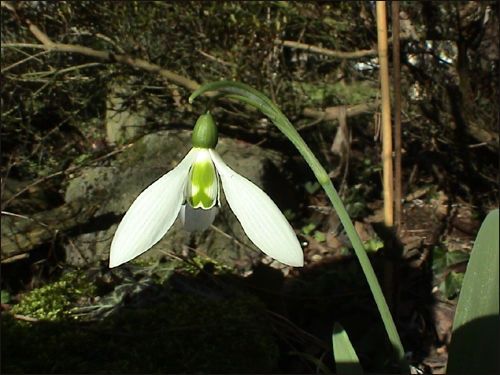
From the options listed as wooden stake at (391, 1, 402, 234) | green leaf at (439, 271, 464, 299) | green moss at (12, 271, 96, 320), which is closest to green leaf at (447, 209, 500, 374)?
wooden stake at (391, 1, 402, 234)

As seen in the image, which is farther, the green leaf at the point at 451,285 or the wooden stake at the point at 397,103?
the green leaf at the point at 451,285

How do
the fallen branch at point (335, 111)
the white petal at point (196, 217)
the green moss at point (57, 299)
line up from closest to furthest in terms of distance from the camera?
the white petal at point (196, 217)
the green moss at point (57, 299)
the fallen branch at point (335, 111)

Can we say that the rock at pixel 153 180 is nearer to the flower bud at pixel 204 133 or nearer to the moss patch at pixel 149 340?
the moss patch at pixel 149 340

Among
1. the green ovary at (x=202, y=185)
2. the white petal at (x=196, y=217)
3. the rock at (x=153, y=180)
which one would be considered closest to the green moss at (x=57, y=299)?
the rock at (x=153, y=180)

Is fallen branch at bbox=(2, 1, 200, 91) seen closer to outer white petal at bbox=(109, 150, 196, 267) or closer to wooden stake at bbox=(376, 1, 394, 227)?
wooden stake at bbox=(376, 1, 394, 227)

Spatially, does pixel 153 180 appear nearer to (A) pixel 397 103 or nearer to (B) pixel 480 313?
(A) pixel 397 103

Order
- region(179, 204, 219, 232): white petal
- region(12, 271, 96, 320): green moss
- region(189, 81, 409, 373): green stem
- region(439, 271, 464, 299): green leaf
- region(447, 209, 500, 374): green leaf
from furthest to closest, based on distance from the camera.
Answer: region(439, 271, 464, 299): green leaf
region(12, 271, 96, 320): green moss
region(179, 204, 219, 232): white petal
region(189, 81, 409, 373): green stem
region(447, 209, 500, 374): green leaf

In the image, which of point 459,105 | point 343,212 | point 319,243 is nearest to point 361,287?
point 319,243
